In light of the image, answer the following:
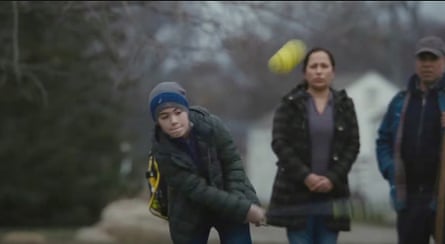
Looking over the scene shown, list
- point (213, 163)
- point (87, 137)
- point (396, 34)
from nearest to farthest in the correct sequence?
point (213, 163)
point (396, 34)
point (87, 137)

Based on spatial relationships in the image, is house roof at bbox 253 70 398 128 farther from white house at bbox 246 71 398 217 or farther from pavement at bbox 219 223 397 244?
pavement at bbox 219 223 397 244

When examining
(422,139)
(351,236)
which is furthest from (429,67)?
(351,236)

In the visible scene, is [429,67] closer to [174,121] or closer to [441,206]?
[441,206]

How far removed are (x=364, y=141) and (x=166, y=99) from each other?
Result: 41351 millimetres

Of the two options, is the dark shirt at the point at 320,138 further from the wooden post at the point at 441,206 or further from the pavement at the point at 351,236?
the pavement at the point at 351,236

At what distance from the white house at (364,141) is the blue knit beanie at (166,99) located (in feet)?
88.4

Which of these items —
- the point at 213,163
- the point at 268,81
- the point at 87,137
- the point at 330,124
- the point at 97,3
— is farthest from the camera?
the point at 268,81

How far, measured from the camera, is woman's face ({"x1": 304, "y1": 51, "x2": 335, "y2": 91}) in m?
6.42

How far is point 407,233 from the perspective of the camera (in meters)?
6.70

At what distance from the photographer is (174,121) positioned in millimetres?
5773

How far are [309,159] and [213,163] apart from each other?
30.1 inches

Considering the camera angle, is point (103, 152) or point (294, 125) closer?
point (294, 125)

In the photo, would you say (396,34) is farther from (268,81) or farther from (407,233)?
(268,81)

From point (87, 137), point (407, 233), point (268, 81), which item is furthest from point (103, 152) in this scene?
point (268, 81)
